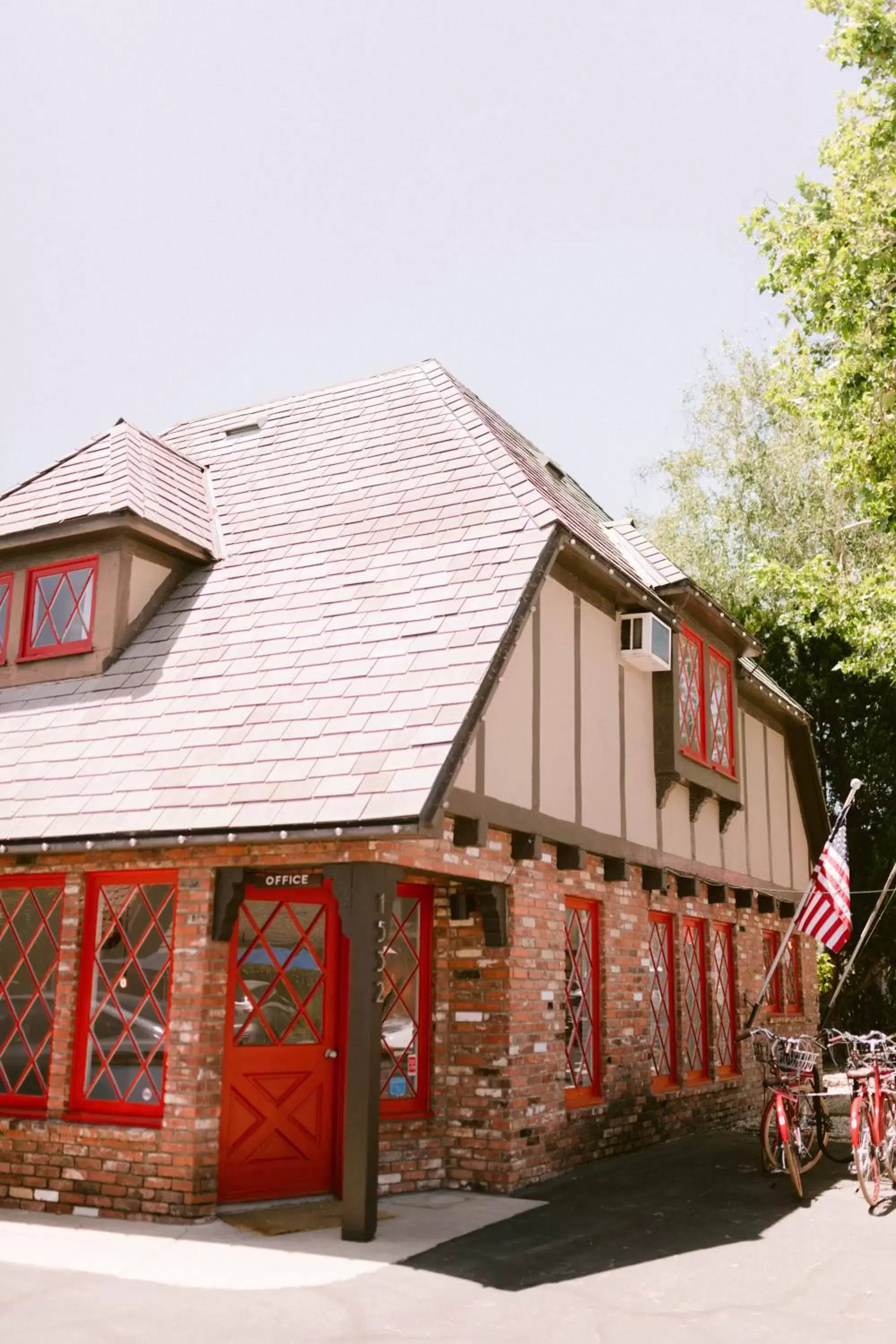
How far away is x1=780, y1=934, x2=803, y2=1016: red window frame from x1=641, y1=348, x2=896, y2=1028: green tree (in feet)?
14.2

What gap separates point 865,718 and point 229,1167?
17.2 meters

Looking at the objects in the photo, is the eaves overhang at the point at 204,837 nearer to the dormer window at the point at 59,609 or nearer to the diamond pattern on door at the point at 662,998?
the dormer window at the point at 59,609

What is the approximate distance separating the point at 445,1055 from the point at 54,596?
18.1 ft

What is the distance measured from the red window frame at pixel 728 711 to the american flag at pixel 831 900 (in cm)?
165

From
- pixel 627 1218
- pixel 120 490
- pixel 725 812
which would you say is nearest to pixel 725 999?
pixel 725 812

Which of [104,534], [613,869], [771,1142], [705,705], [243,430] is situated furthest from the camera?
[243,430]

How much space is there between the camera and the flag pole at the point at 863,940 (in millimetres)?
19130

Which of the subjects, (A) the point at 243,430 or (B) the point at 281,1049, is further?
(A) the point at 243,430

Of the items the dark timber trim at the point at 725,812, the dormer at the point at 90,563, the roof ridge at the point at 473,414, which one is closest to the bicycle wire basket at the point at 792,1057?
the dark timber trim at the point at 725,812

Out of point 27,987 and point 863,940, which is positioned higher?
point 863,940

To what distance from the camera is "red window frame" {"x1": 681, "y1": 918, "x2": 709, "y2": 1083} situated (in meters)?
13.3

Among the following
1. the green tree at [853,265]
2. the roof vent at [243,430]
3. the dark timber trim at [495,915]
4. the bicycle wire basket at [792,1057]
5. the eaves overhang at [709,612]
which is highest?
the green tree at [853,265]

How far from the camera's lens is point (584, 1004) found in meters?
11.0

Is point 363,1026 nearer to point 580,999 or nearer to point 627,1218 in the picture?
point 627,1218
